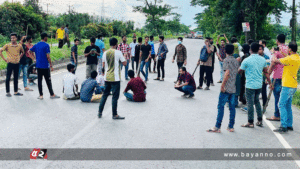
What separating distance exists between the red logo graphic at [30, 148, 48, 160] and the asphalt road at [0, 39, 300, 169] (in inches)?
7.8

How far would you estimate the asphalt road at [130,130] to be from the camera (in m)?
4.70

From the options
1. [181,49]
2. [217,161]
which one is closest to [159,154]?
[217,161]

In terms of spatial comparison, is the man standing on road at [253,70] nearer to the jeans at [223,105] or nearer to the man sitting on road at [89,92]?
the jeans at [223,105]

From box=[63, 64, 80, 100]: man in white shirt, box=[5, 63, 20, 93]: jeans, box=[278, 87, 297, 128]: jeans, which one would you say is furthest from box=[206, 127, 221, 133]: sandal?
box=[5, 63, 20, 93]: jeans

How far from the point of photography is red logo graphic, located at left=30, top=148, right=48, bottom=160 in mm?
4830

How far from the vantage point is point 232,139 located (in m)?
5.90

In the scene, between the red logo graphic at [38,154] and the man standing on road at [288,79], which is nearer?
the red logo graphic at [38,154]

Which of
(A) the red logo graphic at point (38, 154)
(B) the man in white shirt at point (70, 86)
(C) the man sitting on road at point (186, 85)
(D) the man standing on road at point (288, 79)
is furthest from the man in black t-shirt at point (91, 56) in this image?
(D) the man standing on road at point (288, 79)

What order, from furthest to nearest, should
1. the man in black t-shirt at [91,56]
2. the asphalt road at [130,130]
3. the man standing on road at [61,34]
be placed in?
the man standing on road at [61,34], the man in black t-shirt at [91,56], the asphalt road at [130,130]

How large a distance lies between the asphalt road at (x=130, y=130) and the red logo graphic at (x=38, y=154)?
0.20m

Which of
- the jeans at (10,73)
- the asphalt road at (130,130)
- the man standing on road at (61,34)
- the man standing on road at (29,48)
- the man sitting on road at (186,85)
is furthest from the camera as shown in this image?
the man standing on road at (61,34)

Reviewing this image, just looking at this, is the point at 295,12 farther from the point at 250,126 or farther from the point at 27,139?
the point at 27,139

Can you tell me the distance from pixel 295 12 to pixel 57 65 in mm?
26668

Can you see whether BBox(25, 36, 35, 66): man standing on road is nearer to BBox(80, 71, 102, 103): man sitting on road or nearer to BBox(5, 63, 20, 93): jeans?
BBox(5, 63, 20, 93): jeans
